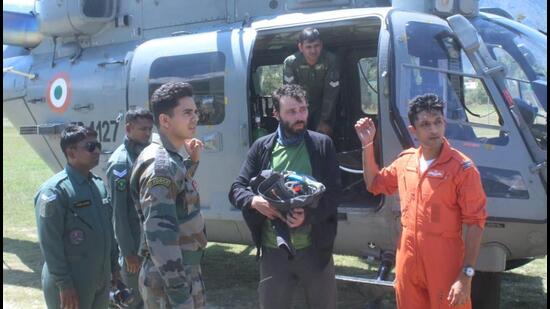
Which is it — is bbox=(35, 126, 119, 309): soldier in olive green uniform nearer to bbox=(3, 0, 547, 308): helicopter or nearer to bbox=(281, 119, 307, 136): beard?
bbox=(281, 119, 307, 136): beard

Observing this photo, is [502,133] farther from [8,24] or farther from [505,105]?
[8,24]

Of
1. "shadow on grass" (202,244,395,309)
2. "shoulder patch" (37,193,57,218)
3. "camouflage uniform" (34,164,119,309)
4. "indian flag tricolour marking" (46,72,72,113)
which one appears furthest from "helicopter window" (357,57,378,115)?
"shoulder patch" (37,193,57,218)

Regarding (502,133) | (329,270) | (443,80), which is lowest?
(329,270)

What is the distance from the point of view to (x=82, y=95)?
20.1 feet

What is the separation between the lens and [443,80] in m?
4.38

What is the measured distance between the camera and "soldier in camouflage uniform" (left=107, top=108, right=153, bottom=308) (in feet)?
13.0

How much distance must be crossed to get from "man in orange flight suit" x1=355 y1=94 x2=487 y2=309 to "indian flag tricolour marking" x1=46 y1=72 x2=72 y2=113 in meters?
4.14

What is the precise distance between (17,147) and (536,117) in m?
24.7

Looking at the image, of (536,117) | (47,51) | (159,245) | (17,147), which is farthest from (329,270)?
(17,147)

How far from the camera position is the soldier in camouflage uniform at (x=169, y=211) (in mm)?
2568

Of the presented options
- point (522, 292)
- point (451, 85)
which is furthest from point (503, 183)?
point (522, 292)

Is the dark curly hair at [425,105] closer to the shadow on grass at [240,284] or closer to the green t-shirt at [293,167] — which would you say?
the green t-shirt at [293,167]

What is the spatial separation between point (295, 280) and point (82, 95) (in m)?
3.61

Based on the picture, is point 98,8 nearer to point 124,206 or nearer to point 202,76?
point 202,76
